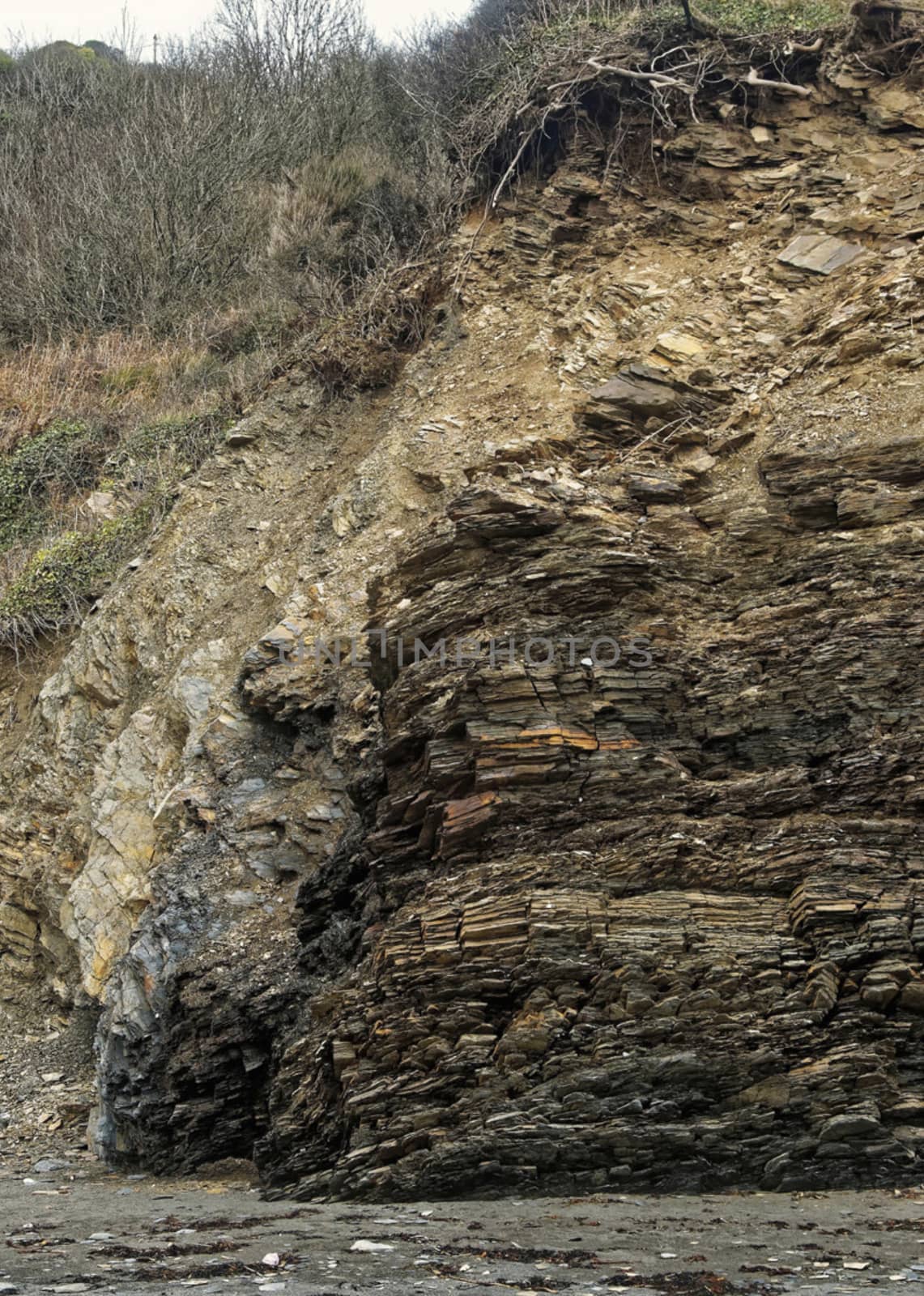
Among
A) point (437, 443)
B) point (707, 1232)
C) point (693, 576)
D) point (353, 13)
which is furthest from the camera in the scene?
point (353, 13)

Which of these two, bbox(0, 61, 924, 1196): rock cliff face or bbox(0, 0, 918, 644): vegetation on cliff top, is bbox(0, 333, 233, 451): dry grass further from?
bbox(0, 61, 924, 1196): rock cliff face

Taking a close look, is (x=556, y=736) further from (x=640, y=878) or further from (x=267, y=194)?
(x=267, y=194)

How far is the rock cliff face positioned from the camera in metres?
7.14

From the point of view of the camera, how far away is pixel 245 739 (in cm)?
1190

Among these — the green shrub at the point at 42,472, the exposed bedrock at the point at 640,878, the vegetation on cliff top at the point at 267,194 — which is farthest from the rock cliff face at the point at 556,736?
the green shrub at the point at 42,472

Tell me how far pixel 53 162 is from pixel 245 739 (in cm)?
1557

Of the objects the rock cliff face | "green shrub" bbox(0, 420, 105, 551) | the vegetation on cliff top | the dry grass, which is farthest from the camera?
the dry grass

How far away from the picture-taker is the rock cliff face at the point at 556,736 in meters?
7.14

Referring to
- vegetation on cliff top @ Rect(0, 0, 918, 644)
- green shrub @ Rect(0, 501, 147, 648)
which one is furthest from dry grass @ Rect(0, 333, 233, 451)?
green shrub @ Rect(0, 501, 147, 648)

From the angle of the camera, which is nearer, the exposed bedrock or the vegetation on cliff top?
the exposed bedrock

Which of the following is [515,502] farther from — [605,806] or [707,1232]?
[707,1232]

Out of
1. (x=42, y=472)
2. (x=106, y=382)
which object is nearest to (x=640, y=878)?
(x=42, y=472)

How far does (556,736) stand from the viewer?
27.7 ft

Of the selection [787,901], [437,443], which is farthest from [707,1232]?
[437,443]
